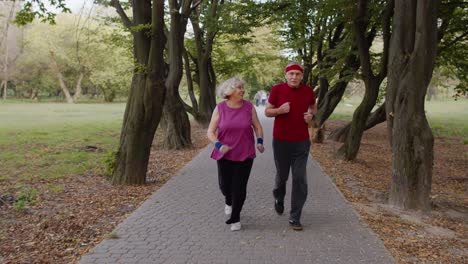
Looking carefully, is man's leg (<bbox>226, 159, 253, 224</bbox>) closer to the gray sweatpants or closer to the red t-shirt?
the gray sweatpants

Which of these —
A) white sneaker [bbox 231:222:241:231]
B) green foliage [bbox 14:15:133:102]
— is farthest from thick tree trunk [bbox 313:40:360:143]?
green foliage [bbox 14:15:133:102]

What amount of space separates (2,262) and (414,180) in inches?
230

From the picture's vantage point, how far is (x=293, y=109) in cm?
564

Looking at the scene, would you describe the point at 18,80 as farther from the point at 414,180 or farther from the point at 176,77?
the point at 414,180

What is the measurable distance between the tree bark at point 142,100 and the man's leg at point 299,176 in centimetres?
386

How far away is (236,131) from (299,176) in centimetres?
103

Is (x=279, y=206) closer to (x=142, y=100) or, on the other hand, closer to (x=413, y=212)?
(x=413, y=212)

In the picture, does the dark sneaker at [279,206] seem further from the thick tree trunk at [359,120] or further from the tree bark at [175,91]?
the tree bark at [175,91]

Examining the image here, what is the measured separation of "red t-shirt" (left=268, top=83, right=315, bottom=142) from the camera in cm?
566

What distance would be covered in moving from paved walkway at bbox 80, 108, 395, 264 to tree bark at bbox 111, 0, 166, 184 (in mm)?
1114

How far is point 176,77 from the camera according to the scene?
48.2 ft

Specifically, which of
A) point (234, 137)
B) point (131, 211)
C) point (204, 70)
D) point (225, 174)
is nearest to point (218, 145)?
point (234, 137)

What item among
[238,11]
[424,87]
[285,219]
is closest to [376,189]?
[424,87]

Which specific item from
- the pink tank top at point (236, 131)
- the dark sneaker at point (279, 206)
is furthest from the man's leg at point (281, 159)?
the pink tank top at point (236, 131)
